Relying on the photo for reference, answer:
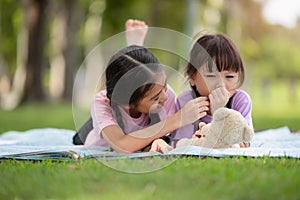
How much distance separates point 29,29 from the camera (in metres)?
14.4

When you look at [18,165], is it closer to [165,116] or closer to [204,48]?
[165,116]

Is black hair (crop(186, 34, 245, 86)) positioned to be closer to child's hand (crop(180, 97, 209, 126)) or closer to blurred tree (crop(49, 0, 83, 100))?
child's hand (crop(180, 97, 209, 126))

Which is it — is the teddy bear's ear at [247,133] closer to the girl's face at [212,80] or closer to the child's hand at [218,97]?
the child's hand at [218,97]

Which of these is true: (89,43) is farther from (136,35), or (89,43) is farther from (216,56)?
(216,56)

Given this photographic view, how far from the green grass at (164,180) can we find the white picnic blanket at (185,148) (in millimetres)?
255

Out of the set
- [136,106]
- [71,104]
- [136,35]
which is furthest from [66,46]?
[136,106]

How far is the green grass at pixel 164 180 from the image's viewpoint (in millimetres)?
2786

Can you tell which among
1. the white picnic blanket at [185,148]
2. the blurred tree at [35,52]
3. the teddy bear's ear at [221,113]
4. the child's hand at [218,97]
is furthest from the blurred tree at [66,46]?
the teddy bear's ear at [221,113]

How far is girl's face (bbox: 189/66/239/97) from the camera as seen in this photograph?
4031 millimetres

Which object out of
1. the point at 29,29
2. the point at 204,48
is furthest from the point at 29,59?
the point at 204,48

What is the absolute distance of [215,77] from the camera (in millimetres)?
4047

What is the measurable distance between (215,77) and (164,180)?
3.93ft

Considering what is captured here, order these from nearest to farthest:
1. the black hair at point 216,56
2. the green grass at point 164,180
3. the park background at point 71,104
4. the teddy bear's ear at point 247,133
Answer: the green grass at point 164,180 → the park background at point 71,104 → the teddy bear's ear at point 247,133 → the black hair at point 216,56

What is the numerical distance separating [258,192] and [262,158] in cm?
86
